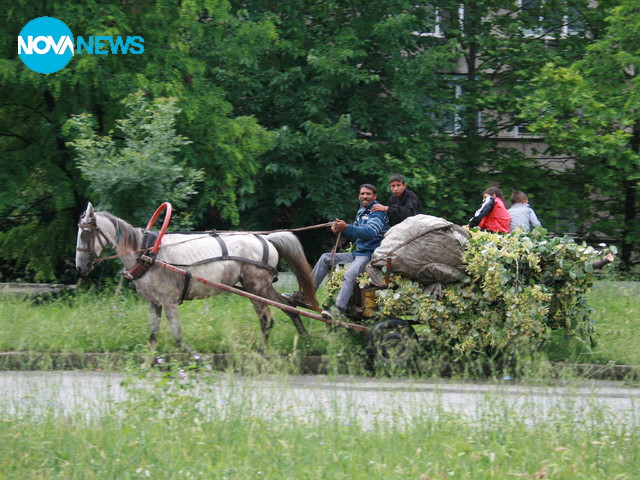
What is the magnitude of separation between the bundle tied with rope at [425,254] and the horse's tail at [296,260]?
1108 mm

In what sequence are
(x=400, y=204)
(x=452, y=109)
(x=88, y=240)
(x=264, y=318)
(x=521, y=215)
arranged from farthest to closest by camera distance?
(x=452, y=109) < (x=521, y=215) < (x=400, y=204) < (x=264, y=318) < (x=88, y=240)

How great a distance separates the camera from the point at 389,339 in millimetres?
8977

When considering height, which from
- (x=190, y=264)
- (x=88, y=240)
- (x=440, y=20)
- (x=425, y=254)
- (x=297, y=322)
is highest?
(x=440, y=20)

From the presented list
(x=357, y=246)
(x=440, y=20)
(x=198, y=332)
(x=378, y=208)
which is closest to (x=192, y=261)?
(x=198, y=332)

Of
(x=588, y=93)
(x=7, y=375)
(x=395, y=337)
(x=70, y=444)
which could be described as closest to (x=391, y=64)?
(x=588, y=93)

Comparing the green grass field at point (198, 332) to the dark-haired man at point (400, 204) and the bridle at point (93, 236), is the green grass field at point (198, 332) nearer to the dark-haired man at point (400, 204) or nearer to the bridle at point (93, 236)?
the bridle at point (93, 236)

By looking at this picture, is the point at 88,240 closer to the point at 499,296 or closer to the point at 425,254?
the point at 425,254

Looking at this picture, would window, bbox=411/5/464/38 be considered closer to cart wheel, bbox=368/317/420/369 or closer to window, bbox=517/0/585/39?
window, bbox=517/0/585/39

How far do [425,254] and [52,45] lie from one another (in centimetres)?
807

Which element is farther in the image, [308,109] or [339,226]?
[308,109]

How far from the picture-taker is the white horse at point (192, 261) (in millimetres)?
9227

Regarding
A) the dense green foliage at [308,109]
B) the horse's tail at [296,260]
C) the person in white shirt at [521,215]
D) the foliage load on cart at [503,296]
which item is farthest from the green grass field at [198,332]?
the dense green foliage at [308,109]

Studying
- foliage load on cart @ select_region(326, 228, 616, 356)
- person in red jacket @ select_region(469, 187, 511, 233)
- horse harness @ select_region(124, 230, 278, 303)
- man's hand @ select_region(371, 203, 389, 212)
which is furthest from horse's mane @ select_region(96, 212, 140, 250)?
person in red jacket @ select_region(469, 187, 511, 233)

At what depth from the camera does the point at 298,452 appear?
540 cm
